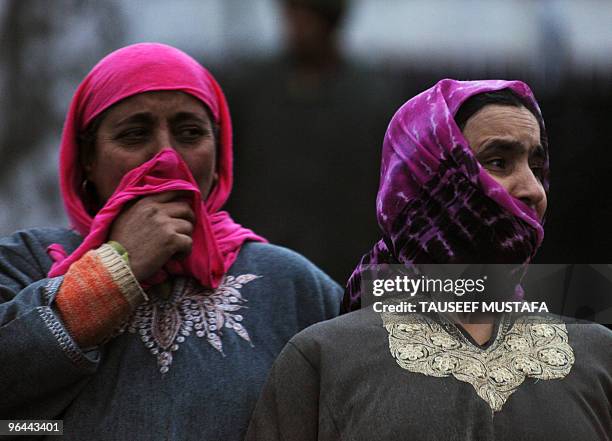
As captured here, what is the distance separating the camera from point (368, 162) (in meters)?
4.68

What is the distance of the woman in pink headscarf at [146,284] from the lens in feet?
8.27

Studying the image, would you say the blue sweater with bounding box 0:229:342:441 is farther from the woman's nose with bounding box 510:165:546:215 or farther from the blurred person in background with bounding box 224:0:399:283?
the blurred person in background with bounding box 224:0:399:283

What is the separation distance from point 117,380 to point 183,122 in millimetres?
729

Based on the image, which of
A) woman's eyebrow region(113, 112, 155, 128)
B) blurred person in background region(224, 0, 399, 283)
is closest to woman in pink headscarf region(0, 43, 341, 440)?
woman's eyebrow region(113, 112, 155, 128)

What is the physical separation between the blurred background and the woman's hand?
1.90 m

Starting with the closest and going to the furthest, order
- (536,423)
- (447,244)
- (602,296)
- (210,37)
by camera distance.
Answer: (536,423)
(447,244)
(602,296)
(210,37)

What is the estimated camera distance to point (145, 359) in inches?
103

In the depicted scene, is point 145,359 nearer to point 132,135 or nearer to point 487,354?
point 132,135

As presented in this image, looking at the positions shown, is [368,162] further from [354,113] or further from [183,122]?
[183,122]

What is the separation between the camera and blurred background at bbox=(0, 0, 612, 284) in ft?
14.8

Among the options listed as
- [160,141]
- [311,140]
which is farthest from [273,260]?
[311,140]

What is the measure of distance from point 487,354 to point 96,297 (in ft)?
3.08

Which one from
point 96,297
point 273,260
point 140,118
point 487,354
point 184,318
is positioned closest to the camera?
point 487,354

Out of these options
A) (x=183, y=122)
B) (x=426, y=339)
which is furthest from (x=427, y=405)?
(x=183, y=122)
